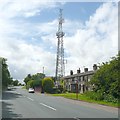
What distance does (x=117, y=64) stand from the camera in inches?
1507

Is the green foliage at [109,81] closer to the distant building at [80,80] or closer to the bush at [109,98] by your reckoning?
the bush at [109,98]

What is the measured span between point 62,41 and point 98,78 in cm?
5080

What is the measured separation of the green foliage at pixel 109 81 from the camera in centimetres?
3747

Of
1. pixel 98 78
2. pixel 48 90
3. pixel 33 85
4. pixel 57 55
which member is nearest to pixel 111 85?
pixel 98 78

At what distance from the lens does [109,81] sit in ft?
132

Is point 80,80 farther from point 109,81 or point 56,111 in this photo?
point 56,111

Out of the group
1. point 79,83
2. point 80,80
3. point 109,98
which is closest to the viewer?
point 109,98

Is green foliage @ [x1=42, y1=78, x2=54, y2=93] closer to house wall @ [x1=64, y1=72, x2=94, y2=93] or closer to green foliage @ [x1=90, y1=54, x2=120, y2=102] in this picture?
house wall @ [x1=64, y1=72, x2=94, y2=93]

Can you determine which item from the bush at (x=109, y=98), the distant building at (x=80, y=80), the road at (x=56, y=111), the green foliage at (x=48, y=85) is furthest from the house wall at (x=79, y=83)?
the road at (x=56, y=111)

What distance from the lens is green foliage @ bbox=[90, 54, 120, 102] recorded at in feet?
123

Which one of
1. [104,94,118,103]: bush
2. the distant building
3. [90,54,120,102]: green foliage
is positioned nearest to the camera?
[104,94,118,103]: bush

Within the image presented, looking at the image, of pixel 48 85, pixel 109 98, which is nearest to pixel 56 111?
pixel 109 98

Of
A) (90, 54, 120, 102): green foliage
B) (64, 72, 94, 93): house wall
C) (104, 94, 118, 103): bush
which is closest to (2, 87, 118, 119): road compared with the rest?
(104, 94, 118, 103): bush

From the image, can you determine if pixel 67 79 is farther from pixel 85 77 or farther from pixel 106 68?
pixel 106 68
